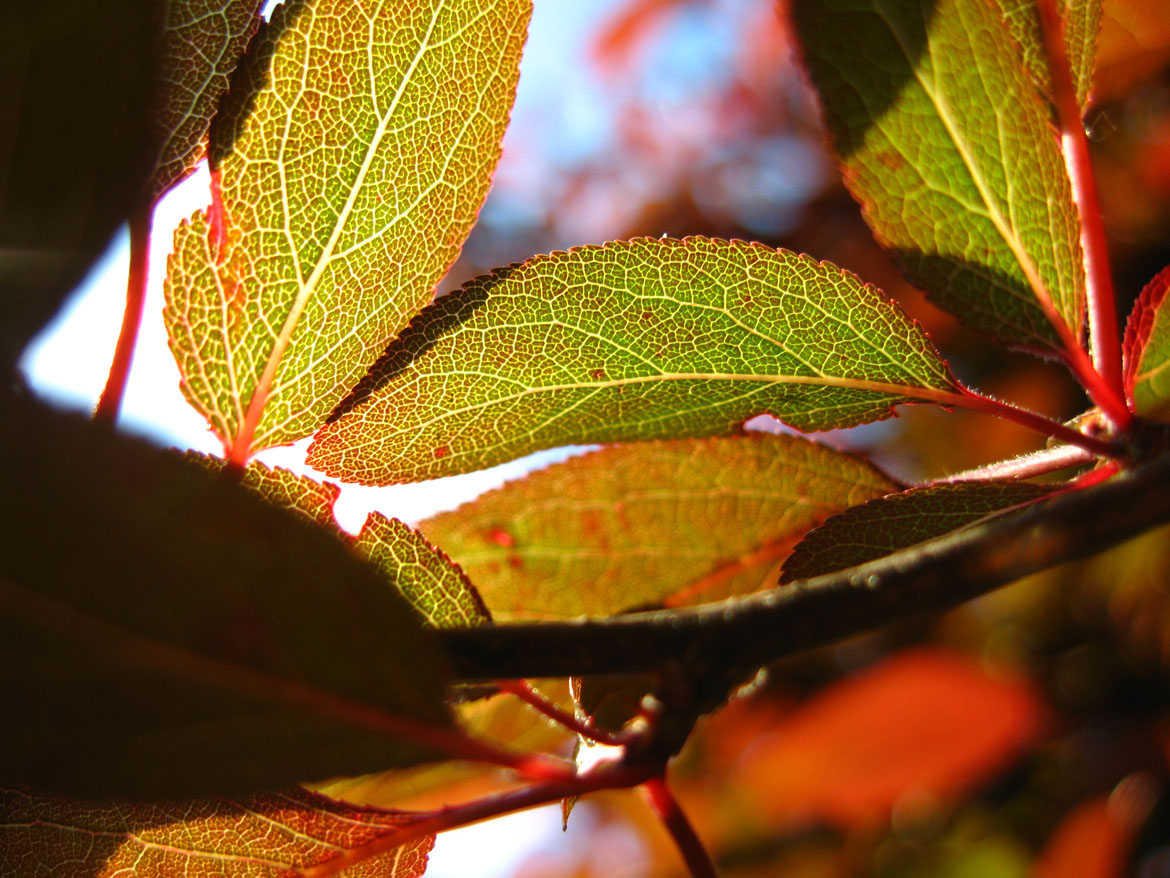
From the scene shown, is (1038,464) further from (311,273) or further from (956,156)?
(311,273)

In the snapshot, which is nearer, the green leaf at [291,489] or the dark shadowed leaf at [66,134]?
the dark shadowed leaf at [66,134]

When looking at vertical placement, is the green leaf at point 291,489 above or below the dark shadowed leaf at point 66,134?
below

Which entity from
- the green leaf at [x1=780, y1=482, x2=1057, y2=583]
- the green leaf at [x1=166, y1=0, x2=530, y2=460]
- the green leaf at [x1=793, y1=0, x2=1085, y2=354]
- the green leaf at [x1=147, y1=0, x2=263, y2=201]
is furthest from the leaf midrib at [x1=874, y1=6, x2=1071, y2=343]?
the green leaf at [x1=147, y1=0, x2=263, y2=201]

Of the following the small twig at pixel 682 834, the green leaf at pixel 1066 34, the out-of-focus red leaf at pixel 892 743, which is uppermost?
the green leaf at pixel 1066 34

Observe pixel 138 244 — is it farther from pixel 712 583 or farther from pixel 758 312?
pixel 712 583

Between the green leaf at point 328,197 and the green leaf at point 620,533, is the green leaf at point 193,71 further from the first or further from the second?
the green leaf at point 620,533

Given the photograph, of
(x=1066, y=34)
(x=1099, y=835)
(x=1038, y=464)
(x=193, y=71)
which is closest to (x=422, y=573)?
(x=193, y=71)

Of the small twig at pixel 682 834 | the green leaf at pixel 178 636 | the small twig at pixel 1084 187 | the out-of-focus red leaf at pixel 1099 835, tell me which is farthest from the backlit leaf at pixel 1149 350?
the out-of-focus red leaf at pixel 1099 835
